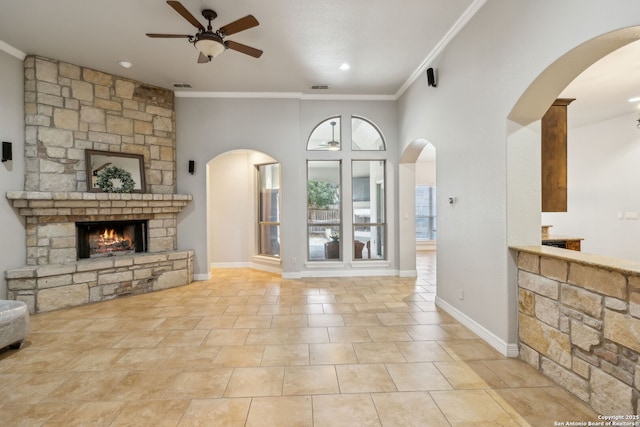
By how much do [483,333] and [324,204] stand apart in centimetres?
360

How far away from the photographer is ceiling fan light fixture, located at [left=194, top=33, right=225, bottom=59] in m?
3.11

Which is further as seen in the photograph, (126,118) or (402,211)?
(402,211)

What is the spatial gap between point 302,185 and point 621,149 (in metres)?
6.03

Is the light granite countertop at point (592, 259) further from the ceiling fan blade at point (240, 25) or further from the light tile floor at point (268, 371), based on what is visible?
the ceiling fan blade at point (240, 25)

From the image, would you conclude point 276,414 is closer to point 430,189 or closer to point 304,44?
point 304,44

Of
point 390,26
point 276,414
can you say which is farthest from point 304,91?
point 276,414

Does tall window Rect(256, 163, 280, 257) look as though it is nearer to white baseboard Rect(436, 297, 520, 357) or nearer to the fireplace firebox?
the fireplace firebox

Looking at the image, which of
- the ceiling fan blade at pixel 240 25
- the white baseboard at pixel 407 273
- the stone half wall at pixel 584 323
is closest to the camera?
the stone half wall at pixel 584 323

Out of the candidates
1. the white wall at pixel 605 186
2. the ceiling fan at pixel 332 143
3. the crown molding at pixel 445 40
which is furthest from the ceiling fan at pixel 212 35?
the white wall at pixel 605 186

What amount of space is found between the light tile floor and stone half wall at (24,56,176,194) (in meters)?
2.00

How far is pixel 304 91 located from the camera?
551 centimetres

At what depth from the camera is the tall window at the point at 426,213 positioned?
1037 cm

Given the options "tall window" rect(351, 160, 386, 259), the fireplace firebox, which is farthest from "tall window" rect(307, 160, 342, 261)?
the fireplace firebox

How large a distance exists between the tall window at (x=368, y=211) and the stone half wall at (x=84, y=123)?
11.2 ft
